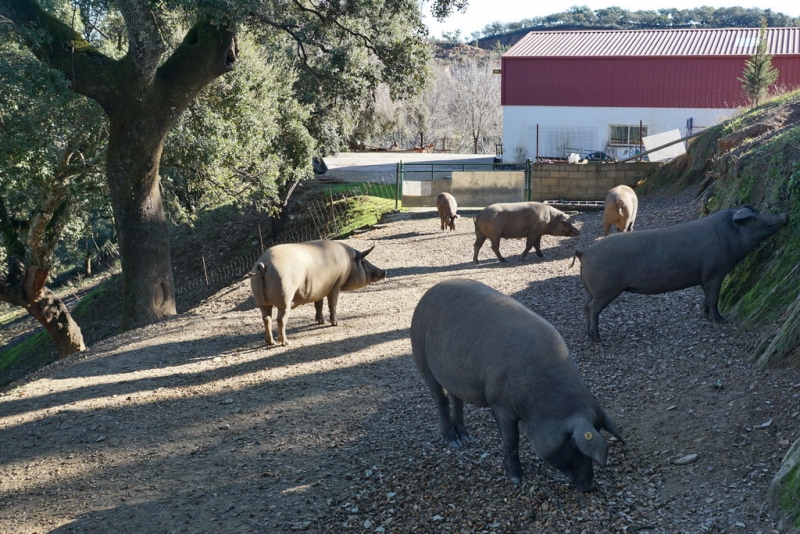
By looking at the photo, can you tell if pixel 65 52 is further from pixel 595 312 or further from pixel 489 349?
pixel 489 349

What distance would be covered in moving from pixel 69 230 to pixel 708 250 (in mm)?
18283

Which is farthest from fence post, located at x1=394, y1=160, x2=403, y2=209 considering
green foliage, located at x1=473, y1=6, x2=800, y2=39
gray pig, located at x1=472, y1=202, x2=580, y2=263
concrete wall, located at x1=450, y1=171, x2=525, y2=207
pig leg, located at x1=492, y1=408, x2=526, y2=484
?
green foliage, located at x1=473, y1=6, x2=800, y2=39

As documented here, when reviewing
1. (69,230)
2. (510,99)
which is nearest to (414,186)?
(69,230)

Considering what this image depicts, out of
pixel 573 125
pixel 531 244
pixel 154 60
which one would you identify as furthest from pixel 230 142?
pixel 573 125

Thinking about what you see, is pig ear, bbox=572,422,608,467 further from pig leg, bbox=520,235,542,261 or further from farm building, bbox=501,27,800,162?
farm building, bbox=501,27,800,162

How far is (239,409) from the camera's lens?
9344 millimetres

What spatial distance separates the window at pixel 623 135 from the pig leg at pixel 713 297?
35.3 meters

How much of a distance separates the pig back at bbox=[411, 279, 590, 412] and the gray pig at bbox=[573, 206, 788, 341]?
323cm

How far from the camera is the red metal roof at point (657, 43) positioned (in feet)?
139

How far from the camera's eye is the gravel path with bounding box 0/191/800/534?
603cm

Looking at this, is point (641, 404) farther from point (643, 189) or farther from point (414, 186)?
point (414, 186)

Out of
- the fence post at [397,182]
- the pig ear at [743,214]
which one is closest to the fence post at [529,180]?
the fence post at [397,182]

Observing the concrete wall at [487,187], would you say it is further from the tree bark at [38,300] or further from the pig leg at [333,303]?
the pig leg at [333,303]

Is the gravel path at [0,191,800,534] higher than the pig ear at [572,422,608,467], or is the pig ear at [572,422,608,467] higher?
the pig ear at [572,422,608,467]
